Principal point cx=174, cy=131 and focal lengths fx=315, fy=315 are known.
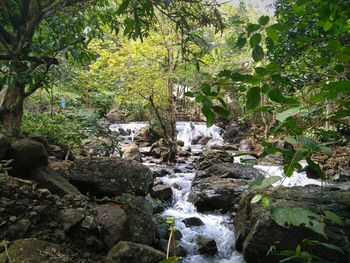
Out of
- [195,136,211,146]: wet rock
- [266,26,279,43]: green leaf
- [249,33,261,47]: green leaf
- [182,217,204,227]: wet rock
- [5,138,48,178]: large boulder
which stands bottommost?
[182,217,204,227]: wet rock

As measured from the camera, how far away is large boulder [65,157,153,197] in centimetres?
525

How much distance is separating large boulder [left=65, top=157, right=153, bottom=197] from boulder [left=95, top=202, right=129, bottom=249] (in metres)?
1.00

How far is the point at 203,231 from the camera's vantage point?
634 cm

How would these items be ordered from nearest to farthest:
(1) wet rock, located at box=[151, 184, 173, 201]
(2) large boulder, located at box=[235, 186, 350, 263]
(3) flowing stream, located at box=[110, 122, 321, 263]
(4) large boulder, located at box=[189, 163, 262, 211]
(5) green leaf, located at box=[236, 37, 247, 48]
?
(5) green leaf, located at box=[236, 37, 247, 48] < (2) large boulder, located at box=[235, 186, 350, 263] < (3) flowing stream, located at box=[110, 122, 321, 263] < (4) large boulder, located at box=[189, 163, 262, 211] < (1) wet rock, located at box=[151, 184, 173, 201]

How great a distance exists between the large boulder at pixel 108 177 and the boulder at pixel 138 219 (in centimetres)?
51

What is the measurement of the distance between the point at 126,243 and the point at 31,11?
3.19m

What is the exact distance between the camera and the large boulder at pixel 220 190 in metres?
7.39

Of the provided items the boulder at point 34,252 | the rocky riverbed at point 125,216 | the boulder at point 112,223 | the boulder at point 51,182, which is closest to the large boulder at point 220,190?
the rocky riverbed at point 125,216

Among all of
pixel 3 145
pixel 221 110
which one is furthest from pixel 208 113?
pixel 3 145

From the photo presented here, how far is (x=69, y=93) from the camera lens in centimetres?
1220

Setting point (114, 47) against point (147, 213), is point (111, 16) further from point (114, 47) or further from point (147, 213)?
point (114, 47)

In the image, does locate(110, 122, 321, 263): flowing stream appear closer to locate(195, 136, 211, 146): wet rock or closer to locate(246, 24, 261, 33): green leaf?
locate(246, 24, 261, 33): green leaf

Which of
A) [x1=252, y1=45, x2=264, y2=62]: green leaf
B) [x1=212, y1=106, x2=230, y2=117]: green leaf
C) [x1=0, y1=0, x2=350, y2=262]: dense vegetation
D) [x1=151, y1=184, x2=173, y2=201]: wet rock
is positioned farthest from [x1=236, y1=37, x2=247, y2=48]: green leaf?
[x1=151, y1=184, x2=173, y2=201]: wet rock

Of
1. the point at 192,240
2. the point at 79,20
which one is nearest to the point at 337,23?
the point at 79,20
